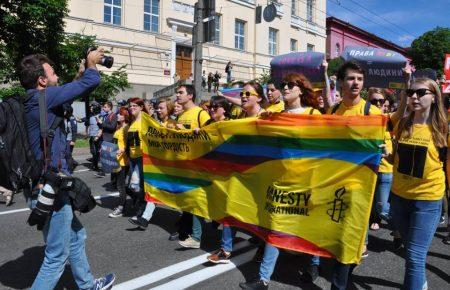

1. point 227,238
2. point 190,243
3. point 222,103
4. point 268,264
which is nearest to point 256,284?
point 268,264

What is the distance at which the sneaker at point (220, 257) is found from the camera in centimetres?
462

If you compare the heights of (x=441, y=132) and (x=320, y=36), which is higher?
(x=320, y=36)

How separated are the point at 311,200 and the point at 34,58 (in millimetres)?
2487

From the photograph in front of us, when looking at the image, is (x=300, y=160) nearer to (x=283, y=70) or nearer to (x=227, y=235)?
(x=227, y=235)

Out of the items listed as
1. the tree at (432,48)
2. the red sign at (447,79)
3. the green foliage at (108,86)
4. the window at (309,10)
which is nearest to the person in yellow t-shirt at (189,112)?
the red sign at (447,79)

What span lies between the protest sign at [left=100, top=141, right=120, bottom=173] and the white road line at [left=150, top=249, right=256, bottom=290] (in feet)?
9.37

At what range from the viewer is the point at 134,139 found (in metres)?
6.36

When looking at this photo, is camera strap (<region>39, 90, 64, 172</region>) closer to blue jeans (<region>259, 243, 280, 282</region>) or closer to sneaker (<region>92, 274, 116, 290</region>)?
sneaker (<region>92, 274, 116, 290</region>)

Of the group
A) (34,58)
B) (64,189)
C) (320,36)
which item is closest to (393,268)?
(64,189)

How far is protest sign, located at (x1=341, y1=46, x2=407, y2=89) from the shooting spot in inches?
266

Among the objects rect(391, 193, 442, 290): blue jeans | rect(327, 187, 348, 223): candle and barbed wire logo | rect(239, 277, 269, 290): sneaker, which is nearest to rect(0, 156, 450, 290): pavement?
rect(239, 277, 269, 290): sneaker

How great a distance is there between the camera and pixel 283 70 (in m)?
7.83

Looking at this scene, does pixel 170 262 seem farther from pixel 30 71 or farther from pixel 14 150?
pixel 30 71

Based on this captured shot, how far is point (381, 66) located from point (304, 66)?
1.22 meters
